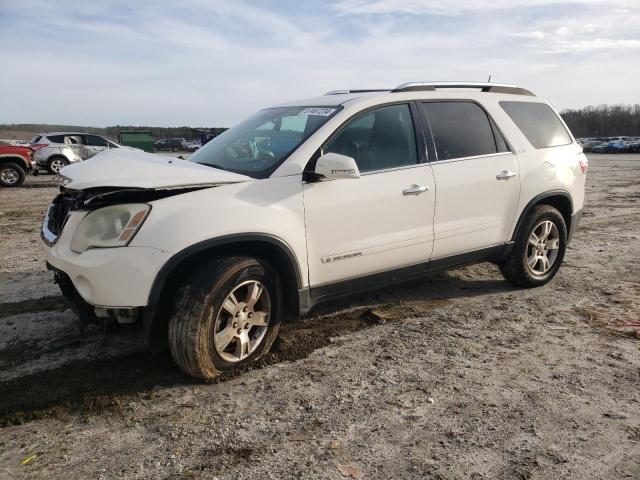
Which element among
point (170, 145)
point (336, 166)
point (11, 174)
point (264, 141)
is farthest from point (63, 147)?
point (170, 145)

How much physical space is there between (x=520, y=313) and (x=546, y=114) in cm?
214

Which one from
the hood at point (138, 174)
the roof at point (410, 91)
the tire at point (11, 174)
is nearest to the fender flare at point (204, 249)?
the hood at point (138, 174)

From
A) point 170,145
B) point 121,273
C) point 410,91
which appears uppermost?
point 170,145

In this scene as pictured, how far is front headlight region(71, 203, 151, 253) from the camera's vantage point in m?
3.07

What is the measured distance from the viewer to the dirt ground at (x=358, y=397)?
103 inches

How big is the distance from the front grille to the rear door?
2.72 metres

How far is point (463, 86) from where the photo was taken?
4.80 m

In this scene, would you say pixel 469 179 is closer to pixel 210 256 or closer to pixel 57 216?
pixel 210 256

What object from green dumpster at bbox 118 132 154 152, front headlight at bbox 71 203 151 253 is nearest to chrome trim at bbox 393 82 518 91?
front headlight at bbox 71 203 151 253

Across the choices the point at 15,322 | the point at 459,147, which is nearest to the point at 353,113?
the point at 459,147

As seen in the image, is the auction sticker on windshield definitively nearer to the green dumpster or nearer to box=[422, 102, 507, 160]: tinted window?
box=[422, 102, 507, 160]: tinted window

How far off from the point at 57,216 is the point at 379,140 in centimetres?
242

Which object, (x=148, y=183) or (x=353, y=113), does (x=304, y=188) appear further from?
(x=148, y=183)

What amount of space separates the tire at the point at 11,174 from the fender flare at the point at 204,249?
15304 millimetres
